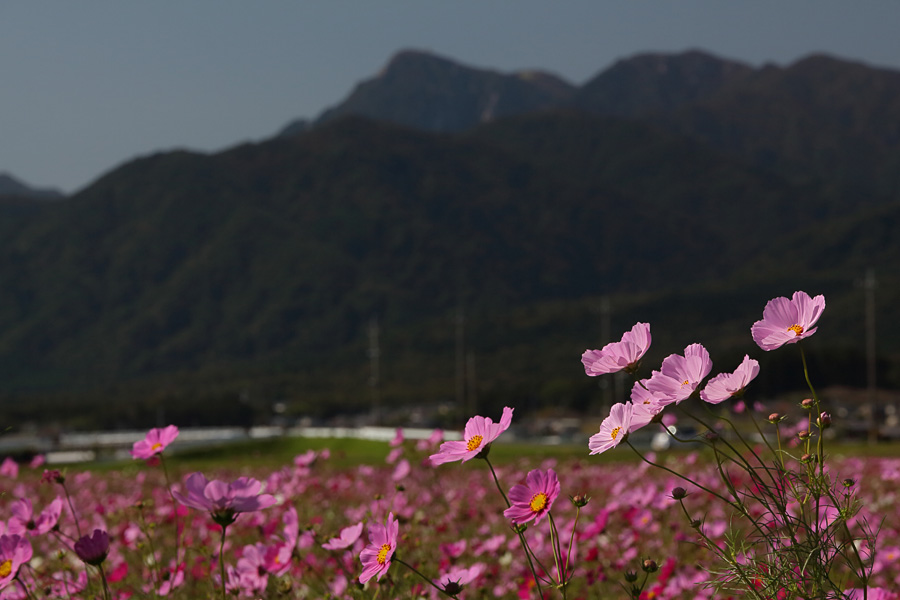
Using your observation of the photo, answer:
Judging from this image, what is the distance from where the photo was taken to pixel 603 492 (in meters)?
8.27

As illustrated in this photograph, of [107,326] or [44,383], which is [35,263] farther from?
[44,383]

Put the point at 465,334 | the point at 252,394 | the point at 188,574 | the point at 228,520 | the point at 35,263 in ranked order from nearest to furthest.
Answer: the point at 228,520
the point at 188,574
the point at 252,394
the point at 465,334
the point at 35,263

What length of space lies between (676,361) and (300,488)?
338 cm

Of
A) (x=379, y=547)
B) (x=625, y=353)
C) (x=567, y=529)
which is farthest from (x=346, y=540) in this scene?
(x=567, y=529)

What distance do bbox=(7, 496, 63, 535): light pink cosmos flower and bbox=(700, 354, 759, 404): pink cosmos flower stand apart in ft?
5.19

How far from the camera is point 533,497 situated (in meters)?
1.76

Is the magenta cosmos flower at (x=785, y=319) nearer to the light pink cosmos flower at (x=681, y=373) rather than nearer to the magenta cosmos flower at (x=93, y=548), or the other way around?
the light pink cosmos flower at (x=681, y=373)

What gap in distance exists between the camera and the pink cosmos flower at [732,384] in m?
1.62

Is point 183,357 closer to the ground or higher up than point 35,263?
closer to the ground

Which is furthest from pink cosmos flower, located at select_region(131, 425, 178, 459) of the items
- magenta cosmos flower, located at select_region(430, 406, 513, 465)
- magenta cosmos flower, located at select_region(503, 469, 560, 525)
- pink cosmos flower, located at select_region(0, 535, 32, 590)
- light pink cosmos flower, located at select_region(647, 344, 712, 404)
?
light pink cosmos flower, located at select_region(647, 344, 712, 404)

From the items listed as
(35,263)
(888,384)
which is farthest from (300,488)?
(35,263)

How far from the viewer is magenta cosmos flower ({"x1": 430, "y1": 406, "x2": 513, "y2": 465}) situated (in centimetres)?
170

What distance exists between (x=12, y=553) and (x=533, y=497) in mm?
1189

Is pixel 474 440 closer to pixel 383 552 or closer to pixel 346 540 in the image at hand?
pixel 383 552
